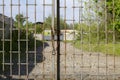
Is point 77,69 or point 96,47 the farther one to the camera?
point 77,69

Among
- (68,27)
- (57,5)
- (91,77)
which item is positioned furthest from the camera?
(91,77)

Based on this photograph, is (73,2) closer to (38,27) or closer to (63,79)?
(38,27)

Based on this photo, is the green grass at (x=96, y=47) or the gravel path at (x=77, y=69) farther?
the gravel path at (x=77, y=69)

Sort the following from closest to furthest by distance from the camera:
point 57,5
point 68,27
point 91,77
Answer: point 57,5 → point 68,27 → point 91,77

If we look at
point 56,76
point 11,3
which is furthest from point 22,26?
point 56,76

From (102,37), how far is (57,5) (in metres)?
1.67

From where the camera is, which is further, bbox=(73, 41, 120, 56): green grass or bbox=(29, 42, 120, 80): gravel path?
bbox=(29, 42, 120, 80): gravel path

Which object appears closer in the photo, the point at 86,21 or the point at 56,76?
the point at 56,76

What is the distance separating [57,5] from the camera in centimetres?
609

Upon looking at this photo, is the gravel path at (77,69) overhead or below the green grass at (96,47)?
below

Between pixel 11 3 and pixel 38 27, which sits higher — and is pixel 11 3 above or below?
above

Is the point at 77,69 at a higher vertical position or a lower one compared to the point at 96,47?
lower

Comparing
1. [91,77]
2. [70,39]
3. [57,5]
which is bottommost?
[91,77]

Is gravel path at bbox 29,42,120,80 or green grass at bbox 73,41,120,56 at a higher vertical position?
green grass at bbox 73,41,120,56
